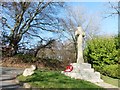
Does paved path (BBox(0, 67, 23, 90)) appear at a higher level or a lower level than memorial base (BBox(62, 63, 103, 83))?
lower

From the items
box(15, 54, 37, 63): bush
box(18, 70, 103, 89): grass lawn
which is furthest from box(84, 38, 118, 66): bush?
box(15, 54, 37, 63): bush

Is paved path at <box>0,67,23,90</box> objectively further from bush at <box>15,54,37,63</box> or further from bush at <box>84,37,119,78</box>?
bush at <box>15,54,37,63</box>

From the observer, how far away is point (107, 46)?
868 inches

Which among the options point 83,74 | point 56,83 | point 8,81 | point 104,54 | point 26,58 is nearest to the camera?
point 56,83

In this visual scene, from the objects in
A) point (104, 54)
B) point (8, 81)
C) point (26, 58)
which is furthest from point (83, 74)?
point (26, 58)

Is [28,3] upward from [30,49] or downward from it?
upward

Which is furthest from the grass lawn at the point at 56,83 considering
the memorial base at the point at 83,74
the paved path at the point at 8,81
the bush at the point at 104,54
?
the bush at the point at 104,54

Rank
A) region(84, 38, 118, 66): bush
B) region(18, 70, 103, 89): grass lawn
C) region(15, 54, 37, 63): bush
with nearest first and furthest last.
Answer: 1. region(18, 70, 103, 89): grass lawn
2. region(84, 38, 118, 66): bush
3. region(15, 54, 37, 63): bush

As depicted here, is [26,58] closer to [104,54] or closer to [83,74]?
[104,54]

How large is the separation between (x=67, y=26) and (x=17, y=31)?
63.0 ft

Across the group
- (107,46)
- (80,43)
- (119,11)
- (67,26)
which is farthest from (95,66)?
(67,26)

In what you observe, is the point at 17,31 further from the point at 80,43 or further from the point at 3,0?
the point at 80,43

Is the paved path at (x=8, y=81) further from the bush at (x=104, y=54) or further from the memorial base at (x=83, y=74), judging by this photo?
the bush at (x=104, y=54)

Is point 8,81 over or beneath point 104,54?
beneath
